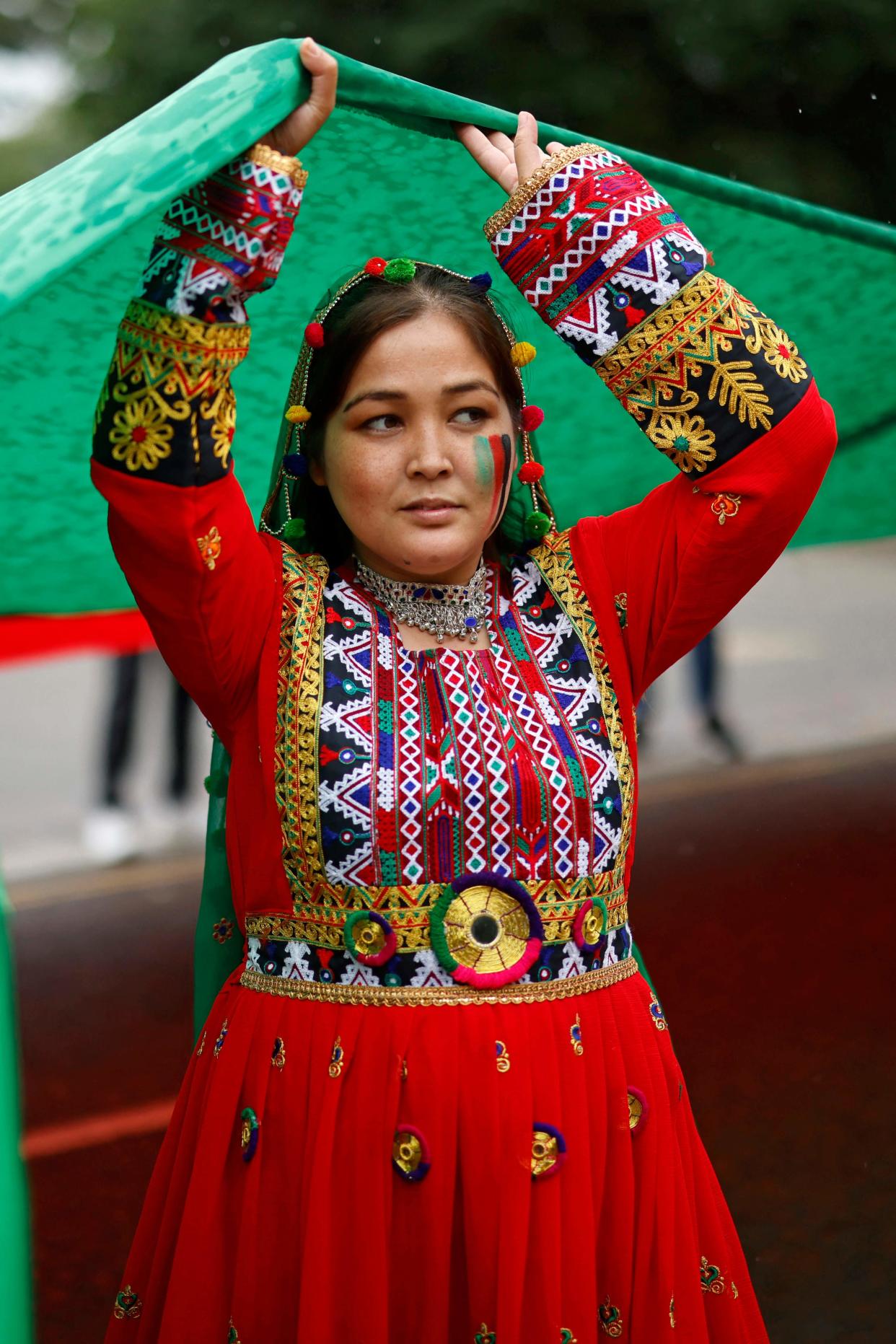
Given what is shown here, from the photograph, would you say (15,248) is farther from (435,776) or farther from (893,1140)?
(893,1140)

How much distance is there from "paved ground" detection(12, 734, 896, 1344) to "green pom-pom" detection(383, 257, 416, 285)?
225 centimetres

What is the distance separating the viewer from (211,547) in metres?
1.84

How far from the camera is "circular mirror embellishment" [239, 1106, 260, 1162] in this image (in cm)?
194

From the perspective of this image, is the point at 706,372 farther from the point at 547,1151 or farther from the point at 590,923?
the point at 547,1151

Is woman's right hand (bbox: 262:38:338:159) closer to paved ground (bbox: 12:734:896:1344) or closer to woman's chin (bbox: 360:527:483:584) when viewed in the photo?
woman's chin (bbox: 360:527:483:584)

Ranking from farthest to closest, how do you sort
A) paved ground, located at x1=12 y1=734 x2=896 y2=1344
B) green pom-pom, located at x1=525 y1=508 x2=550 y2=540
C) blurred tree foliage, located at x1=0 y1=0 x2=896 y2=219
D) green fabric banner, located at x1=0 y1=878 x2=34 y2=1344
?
blurred tree foliage, located at x1=0 y1=0 x2=896 y2=219, paved ground, located at x1=12 y1=734 x2=896 y2=1344, green pom-pom, located at x1=525 y1=508 x2=550 y2=540, green fabric banner, located at x1=0 y1=878 x2=34 y2=1344

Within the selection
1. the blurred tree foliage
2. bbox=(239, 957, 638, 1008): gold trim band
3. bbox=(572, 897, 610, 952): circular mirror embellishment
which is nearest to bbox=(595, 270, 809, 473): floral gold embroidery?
bbox=(572, 897, 610, 952): circular mirror embellishment

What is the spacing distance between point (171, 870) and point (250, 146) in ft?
18.5

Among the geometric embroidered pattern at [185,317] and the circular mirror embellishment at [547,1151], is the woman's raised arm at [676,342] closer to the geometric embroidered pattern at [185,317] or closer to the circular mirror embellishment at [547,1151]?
the geometric embroidered pattern at [185,317]

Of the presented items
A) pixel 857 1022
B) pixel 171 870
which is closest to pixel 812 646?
pixel 171 870

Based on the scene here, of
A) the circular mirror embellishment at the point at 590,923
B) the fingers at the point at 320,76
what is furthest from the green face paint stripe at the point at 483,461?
the circular mirror embellishment at the point at 590,923

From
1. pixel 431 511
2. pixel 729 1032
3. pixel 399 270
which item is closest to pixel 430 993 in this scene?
pixel 431 511

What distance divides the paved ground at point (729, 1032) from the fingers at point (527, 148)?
7.68ft

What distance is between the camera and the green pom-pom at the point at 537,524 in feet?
7.08
